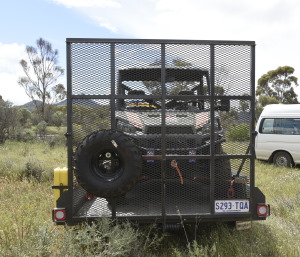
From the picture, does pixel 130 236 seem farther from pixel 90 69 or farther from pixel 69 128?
pixel 90 69

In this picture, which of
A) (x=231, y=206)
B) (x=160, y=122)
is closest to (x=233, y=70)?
(x=160, y=122)

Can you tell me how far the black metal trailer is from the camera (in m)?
3.45

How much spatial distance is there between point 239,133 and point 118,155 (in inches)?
55.6

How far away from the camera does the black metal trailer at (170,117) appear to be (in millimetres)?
3445

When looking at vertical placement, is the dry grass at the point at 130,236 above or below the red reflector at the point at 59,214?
below

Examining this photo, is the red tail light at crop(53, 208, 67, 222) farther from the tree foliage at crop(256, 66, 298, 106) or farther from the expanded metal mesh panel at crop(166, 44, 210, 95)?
the tree foliage at crop(256, 66, 298, 106)

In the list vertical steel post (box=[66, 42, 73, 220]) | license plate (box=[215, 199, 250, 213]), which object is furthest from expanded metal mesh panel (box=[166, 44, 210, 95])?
license plate (box=[215, 199, 250, 213])

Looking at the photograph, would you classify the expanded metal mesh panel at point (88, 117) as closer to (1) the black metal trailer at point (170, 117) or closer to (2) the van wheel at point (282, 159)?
(1) the black metal trailer at point (170, 117)

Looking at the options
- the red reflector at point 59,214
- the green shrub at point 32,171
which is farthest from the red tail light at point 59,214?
the green shrub at point 32,171

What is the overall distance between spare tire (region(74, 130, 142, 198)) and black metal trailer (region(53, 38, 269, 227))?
0.15 ft

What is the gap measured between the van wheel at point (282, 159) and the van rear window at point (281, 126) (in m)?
0.75

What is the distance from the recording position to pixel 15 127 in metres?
19.7

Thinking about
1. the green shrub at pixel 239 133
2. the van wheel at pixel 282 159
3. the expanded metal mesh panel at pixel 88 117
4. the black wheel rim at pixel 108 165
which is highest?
the expanded metal mesh panel at pixel 88 117

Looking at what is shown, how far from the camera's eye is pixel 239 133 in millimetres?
3646
